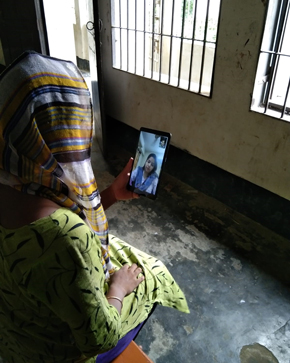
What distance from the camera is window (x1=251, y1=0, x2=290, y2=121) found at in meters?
1.69

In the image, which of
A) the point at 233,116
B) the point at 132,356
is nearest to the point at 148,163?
the point at 132,356

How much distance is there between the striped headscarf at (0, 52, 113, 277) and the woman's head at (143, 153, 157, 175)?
41 centimetres

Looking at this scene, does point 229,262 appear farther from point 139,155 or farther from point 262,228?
point 139,155

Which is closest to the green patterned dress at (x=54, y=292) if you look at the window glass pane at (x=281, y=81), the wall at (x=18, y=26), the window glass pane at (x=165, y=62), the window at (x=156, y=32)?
the window glass pane at (x=281, y=81)

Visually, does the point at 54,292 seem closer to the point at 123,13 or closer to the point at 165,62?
the point at 123,13

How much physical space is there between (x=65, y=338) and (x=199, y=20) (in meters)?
2.21

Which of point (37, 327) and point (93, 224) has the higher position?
point (93, 224)

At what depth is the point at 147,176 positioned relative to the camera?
3.71 ft

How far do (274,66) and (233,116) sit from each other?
1.24 ft

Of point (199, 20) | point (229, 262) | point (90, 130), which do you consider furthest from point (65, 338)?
point (199, 20)

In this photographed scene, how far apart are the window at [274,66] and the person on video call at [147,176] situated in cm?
104

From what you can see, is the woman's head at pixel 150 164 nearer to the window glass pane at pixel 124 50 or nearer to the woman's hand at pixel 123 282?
the woman's hand at pixel 123 282

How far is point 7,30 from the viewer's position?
3.24m

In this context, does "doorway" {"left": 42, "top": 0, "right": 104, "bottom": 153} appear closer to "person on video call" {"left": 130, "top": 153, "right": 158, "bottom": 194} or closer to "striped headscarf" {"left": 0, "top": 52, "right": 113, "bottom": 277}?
"person on video call" {"left": 130, "top": 153, "right": 158, "bottom": 194}
